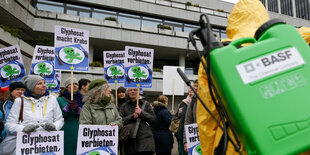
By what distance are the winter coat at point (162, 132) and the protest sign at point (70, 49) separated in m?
1.95

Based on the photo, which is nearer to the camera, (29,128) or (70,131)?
(29,128)

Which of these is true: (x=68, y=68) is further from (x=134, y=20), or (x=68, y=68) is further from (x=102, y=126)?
(x=134, y=20)

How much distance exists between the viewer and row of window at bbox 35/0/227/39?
20875 mm

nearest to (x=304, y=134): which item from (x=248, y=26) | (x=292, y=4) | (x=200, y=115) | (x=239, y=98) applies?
(x=239, y=98)

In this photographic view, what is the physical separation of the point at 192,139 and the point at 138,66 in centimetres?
234

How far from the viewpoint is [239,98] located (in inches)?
40.1

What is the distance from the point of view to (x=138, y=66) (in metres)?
5.60

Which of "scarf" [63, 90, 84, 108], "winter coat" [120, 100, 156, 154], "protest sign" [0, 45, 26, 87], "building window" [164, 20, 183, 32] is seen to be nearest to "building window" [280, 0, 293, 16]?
"building window" [164, 20, 183, 32]

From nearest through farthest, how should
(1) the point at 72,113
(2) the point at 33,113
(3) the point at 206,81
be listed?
(3) the point at 206,81
(2) the point at 33,113
(1) the point at 72,113

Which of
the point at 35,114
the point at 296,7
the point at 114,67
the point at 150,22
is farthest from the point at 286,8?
the point at 35,114

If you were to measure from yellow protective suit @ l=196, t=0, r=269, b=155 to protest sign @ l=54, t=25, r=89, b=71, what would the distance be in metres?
3.77

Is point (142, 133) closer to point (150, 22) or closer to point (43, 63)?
point (43, 63)

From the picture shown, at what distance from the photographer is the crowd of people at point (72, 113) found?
342 centimetres

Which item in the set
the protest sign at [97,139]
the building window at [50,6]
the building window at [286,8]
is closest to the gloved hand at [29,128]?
the protest sign at [97,139]
